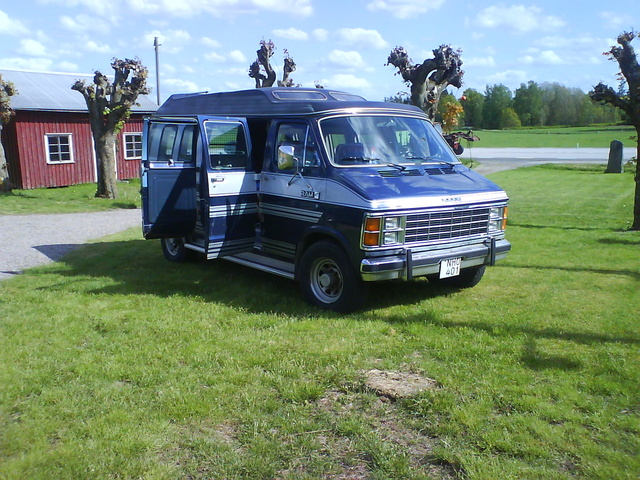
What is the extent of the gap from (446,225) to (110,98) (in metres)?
14.2

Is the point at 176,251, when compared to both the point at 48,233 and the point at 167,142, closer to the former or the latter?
the point at 167,142

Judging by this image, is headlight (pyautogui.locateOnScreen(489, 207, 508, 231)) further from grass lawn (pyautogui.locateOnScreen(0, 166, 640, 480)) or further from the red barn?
the red barn

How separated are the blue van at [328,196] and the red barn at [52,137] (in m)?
15.7

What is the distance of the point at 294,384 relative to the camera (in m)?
4.73

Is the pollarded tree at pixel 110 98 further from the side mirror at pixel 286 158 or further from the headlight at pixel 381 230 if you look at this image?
the headlight at pixel 381 230

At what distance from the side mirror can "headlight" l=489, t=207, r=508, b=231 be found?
2.41 m

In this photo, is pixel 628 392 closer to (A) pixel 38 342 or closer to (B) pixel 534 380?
(B) pixel 534 380

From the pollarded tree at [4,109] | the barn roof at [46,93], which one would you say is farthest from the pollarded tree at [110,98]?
the barn roof at [46,93]

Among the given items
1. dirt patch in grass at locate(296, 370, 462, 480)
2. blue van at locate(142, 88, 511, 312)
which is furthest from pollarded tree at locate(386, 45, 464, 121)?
dirt patch in grass at locate(296, 370, 462, 480)

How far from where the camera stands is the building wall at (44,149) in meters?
21.3

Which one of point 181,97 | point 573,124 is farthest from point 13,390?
point 573,124

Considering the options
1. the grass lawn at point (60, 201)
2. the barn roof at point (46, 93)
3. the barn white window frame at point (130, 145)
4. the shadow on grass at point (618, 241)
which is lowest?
the grass lawn at point (60, 201)

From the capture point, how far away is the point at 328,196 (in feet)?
21.8

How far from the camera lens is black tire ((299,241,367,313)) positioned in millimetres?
6504
